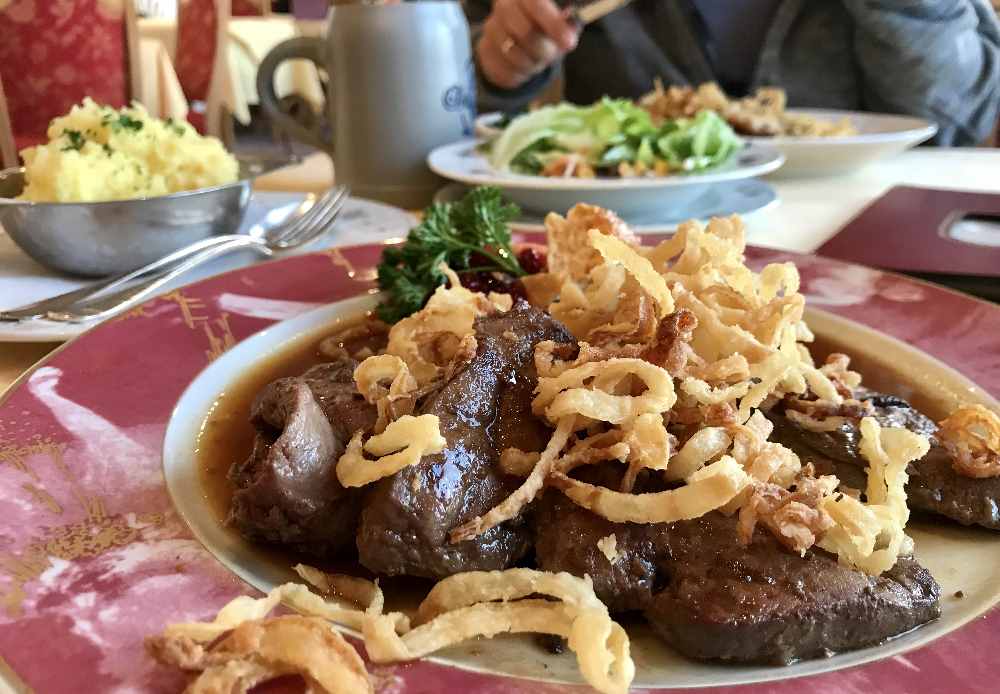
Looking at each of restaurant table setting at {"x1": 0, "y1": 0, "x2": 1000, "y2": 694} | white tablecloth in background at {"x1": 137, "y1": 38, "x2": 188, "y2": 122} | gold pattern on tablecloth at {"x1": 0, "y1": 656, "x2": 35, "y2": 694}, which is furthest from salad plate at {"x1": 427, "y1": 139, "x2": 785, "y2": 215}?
white tablecloth in background at {"x1": 137, "y1": 38, "x2": 188, "y2": 122}

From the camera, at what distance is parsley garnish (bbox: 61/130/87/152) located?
1914mm

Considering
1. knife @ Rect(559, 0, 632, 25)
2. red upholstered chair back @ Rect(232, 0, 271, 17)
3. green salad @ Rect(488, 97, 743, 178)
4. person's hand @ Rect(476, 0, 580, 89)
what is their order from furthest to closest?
red upholstered chair back @ Rect(232, 0, 271, 17) < person's hand @ Rect(476, 0, 580, 89) < knife @ Rect(559, 0, 632, 25) < green salad @ Rect(488, 97, 743, 178)

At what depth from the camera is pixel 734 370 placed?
1.08 meters

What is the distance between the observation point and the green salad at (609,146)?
264 centimetres

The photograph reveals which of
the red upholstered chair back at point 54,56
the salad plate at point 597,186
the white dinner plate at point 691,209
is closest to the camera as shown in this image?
the salad plate at point 597,186

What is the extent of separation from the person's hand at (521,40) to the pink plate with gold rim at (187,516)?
2346 mm

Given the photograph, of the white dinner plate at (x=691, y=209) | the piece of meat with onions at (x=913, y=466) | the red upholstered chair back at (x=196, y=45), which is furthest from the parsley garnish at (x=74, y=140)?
the red upholstered chair back at (x=196, y=45)

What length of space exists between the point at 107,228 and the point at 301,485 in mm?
1103

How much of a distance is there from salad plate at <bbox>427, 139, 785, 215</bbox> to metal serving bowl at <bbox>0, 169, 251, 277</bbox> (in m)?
0.80

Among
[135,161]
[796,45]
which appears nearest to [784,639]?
[135,161]

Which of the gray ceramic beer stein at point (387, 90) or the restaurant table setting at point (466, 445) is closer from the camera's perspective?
the restaurant table setting at point (466, 445)

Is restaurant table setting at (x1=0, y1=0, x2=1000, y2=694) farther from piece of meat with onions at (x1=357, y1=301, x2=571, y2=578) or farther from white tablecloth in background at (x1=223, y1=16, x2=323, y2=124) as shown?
white tablecloth in background at (x1=223, y1=16, x2=323, y2=124)

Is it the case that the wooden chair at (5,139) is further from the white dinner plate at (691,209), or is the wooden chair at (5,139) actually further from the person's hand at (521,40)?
the white dinner plate at (691,209)

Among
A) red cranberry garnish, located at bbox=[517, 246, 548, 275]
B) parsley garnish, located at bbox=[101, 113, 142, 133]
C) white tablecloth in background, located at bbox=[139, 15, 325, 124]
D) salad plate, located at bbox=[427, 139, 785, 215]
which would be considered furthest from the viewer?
white tablecloth in background, located at bbox=[139, 15, 325, 124]
